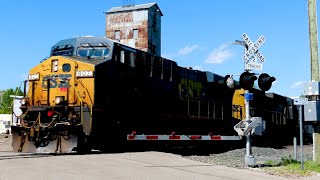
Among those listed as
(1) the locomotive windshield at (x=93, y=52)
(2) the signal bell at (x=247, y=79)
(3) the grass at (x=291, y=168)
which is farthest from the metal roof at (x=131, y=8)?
(3) the grass at (x=291, y=168)

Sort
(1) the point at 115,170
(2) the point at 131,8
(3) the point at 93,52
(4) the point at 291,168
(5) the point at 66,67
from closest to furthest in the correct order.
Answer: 1. (1) the point at 115,170
2. (4) the point at 291,168
3. (5) the point at 66,67
4. (3) the point at 93,52
5. (2) the point at 131,8

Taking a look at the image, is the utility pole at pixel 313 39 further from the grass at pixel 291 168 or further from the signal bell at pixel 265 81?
the grass at pixel 291 168

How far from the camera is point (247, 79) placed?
12914 mm

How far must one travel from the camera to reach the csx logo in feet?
46.2

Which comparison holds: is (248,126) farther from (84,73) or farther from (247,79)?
(84,73)

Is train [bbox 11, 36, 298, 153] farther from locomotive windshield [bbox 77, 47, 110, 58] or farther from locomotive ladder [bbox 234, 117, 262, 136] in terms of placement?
A: locomotive ladder [bbox 234, 117, 262, 136]

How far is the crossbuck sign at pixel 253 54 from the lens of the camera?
1323cm

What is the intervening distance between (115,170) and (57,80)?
5790 mm

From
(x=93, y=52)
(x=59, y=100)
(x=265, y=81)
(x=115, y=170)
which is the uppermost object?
(x=93, y=52)

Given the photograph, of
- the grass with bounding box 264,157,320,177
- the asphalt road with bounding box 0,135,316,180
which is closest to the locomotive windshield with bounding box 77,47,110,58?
the asphalt road with bounding box 0,135,316,180

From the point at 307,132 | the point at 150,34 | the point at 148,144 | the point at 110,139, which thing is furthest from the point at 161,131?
the point at 150,34

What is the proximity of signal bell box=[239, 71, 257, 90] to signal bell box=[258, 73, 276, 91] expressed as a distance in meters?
0.20

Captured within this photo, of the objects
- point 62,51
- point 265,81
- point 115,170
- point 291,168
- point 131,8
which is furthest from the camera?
point 131,8

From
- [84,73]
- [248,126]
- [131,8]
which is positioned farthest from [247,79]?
[131,8]
